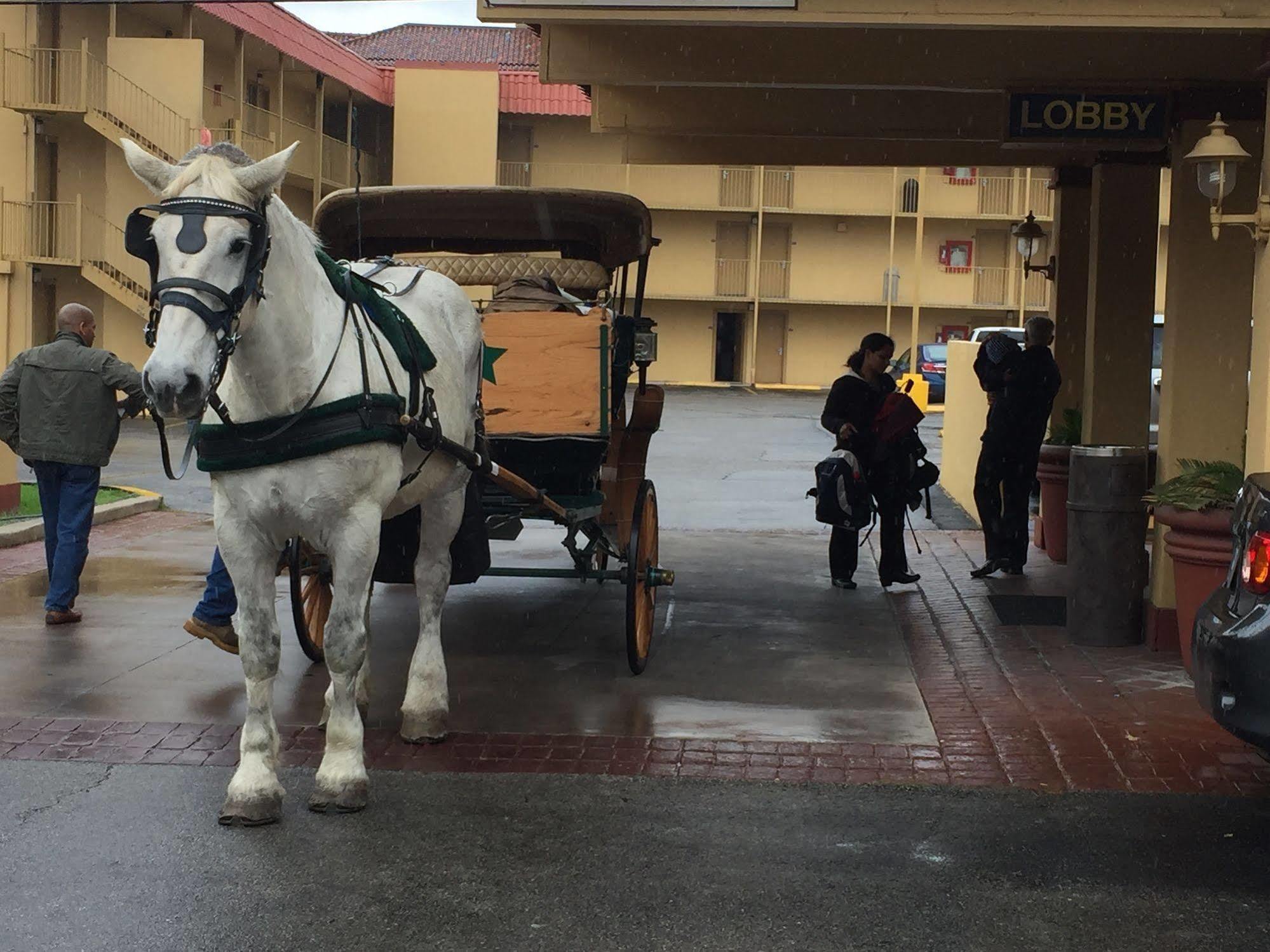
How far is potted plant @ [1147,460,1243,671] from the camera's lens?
7.58 meters

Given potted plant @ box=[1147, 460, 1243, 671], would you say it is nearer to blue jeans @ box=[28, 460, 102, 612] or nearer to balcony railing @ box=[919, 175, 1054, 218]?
blue jeans @ box=[28, 460, 102, 612]

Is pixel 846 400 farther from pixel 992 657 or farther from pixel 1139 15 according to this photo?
pixel 1139 15

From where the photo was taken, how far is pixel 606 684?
7.79 m

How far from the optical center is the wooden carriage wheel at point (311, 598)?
7617mm

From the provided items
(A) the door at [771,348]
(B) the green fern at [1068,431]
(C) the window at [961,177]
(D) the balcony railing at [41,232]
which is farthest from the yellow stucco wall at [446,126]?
(B) the green fern at [1068,431]

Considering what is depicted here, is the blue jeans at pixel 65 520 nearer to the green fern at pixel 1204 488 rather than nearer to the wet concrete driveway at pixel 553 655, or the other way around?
the wet concrete driveway at pixel 553 655

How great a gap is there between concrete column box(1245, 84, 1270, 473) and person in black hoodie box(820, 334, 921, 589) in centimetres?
354

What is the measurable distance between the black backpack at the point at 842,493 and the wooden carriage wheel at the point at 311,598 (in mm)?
3623

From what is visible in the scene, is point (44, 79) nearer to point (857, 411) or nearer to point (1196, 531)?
point (857, 411)

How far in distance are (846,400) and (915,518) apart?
5.31m

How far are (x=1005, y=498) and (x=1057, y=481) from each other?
1196 mm

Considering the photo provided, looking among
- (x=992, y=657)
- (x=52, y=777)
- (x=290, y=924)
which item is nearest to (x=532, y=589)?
(x=992, y=657)

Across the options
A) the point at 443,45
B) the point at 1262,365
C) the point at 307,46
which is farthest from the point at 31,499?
the point at 443,45

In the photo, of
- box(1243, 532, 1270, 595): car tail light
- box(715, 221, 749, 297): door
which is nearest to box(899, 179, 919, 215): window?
box(715, 221, 749, 297): door
